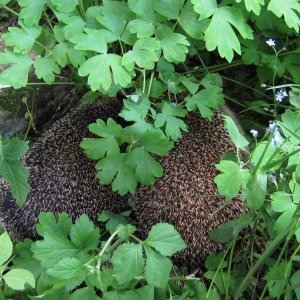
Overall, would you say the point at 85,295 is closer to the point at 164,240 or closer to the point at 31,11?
the point at 164,240

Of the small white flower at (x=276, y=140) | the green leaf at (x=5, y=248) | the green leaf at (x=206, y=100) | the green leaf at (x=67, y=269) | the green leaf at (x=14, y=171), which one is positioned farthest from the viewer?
the green leaf at (x=206, y=100)

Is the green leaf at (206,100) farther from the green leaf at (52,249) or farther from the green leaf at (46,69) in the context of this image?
the green leaf at (52,249)

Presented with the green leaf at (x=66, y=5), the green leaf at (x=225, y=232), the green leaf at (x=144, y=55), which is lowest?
the green leaf at (x=225, y=232)

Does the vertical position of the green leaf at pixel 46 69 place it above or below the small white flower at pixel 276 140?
above

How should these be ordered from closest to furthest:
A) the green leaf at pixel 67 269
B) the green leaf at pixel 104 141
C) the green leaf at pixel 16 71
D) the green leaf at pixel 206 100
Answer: the green leaf at pixel 67 269, the green leaf at pixel 104 141, the green leaf at pixel 16 71, the green leaf at pixel 206 100

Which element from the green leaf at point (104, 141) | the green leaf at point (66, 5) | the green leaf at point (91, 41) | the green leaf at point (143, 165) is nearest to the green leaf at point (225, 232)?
the green leaf at point (143, 165)

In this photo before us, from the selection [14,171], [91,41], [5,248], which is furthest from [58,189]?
[91,41]

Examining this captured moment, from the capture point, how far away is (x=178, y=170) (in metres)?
2.80

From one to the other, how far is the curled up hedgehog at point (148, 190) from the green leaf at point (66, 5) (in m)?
0.63

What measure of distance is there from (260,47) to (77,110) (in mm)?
1116

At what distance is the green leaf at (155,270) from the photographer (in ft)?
7.14

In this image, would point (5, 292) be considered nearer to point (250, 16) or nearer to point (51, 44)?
point (51, 44)

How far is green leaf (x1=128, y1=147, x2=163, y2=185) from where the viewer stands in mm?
2590

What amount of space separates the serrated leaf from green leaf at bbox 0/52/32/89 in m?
0.76
